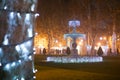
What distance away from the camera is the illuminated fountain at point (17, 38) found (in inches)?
304

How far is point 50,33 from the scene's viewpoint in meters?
83.1

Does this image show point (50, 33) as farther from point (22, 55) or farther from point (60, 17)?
point (22, 55)

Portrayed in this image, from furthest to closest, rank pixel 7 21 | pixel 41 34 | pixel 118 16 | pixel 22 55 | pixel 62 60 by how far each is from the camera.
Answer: pixel 41 34
pixel 118 16
pixel 62 60
pixel 22 55
pixel 7 21

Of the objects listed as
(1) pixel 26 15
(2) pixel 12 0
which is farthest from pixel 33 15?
(2) pixel 12 0

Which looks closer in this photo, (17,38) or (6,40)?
(6,40)

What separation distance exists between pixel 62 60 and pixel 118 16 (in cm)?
4482

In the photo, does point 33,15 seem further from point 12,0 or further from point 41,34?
point 41,34

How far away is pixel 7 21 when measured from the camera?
7750 mm

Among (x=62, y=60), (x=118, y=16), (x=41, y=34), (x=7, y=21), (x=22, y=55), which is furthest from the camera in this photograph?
(x=41, y=34)

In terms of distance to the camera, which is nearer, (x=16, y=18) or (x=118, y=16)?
(x=16, y=18)

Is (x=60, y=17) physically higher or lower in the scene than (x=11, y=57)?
higher

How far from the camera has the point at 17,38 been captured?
8.00 m

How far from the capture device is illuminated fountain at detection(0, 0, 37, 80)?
25.4 feet

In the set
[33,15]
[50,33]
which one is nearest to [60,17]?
[50,33]
